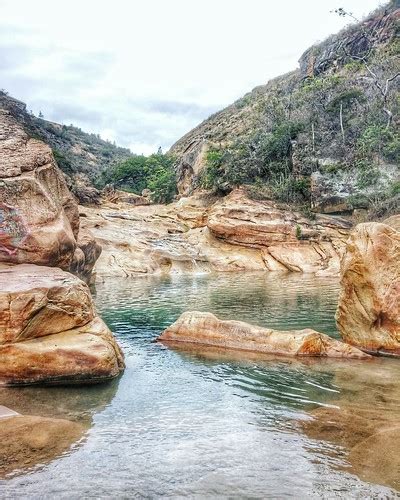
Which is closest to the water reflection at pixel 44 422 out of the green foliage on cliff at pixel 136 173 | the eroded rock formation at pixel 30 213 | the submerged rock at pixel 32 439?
the submerged rock at pixel 32 439

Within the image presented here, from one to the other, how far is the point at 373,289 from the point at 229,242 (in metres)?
32.7

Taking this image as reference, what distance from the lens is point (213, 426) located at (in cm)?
745

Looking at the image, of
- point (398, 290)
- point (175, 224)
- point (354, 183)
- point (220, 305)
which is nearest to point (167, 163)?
point (175, 224)

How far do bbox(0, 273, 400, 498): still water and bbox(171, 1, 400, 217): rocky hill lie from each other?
34.9 metres

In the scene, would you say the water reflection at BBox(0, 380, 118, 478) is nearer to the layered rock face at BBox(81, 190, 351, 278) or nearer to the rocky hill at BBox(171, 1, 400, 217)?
the layered rock face at BBox(81, 190, 351, 278)

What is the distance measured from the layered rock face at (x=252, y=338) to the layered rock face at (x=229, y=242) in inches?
949

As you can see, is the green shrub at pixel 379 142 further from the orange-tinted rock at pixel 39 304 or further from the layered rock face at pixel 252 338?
the orange-tinted rock at pixel 39 304

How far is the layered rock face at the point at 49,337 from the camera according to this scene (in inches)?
363

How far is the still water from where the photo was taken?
5445 mm

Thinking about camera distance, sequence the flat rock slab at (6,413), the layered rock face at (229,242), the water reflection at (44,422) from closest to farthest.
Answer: the water reflection at (44,422) < the flat rock slab at (6,413) < the layered rock face at (229,242)

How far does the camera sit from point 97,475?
573 cm

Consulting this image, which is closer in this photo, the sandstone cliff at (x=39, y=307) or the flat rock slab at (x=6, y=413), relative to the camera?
the flat rock slab at (x=6, y=413)

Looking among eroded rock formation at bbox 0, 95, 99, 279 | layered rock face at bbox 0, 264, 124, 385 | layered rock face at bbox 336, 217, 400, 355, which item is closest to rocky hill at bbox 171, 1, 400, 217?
layered rock face at bbox 336, 217, 400, 355

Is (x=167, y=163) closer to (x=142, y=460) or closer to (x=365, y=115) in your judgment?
(x=365, y=115)
